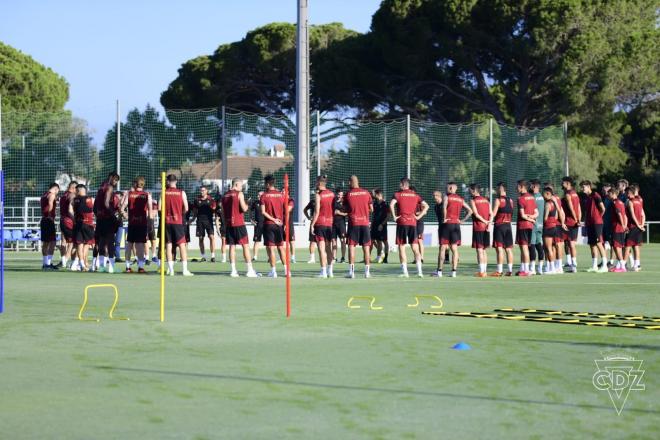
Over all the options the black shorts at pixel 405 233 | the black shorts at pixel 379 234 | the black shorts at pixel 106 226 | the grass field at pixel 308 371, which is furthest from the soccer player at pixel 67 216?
the black shorts at pixel 379 234

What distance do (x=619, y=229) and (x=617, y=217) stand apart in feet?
0.92

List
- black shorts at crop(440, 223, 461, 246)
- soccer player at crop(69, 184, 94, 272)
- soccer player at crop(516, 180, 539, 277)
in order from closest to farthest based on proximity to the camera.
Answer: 1. black shorts at crop(440, 223, 461, 246)
2. soccer player at crop(516, 180, 539, 277)
3. soccer player at crop(69, 184, 94, 272)

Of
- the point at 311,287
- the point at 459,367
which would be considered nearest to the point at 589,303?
the point at 311,287

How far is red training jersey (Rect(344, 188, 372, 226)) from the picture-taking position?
69.6 feet

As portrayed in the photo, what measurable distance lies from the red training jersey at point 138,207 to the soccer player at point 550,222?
26.9 ft

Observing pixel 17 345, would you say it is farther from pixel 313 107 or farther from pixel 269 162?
pixel 313 107

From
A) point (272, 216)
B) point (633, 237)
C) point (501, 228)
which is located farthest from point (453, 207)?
point (633, 237)

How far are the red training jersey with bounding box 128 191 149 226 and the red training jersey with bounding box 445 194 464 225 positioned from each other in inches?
242

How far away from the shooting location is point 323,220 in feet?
69.9

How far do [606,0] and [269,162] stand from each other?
20.0m

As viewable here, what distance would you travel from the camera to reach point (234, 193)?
21.4 m

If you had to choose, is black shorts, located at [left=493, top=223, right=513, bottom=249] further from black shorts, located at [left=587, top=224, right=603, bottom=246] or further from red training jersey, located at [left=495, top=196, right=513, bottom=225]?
black shorts, located at [left=587, top=224, right=603, bottom=246]

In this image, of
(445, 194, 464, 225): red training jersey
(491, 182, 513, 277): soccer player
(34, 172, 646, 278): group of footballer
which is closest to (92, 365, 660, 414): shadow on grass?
(34, 172, 646, 278): group of footballer

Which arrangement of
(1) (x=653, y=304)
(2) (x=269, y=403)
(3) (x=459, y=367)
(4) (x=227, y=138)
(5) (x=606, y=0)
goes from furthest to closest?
(5) (x=606, y=0)
(4) (x=227, y=138)
(1) (x=653, y=304)
(3) (x=459, y=367)
(2) (x=269, y=403)
